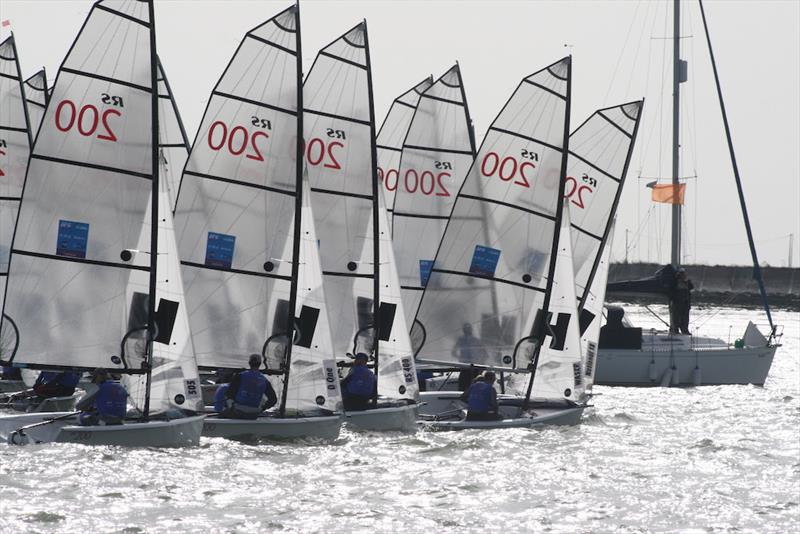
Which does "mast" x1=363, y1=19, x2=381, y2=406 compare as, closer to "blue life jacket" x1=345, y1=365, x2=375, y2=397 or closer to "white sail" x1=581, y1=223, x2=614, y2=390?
"blue life jacket" x1=345, y1=365, x2=375, y2=397

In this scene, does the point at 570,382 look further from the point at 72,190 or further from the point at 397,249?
the point at 72,190

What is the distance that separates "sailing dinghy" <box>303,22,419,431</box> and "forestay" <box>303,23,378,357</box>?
14 mm

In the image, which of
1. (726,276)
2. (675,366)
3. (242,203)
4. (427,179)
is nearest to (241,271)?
(242,203)

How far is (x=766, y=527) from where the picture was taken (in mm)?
13977

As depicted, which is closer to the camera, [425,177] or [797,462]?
[797,462]

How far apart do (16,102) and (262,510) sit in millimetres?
11979

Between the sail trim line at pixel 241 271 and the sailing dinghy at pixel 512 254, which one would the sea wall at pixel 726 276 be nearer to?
the sailing dinghy at pixel 512 254

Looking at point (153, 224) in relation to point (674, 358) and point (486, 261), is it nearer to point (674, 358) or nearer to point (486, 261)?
point (486, 261)

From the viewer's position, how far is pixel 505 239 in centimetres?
2181

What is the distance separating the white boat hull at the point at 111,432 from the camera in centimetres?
1561

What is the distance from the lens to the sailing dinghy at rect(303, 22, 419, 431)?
69.0 feet

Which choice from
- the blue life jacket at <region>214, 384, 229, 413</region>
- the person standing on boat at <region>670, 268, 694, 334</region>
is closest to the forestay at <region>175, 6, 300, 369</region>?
the blue life jacket at <region>214, 384, 229, 413</region>

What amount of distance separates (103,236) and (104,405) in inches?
91.8

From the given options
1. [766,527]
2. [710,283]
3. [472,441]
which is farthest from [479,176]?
[710,283]
